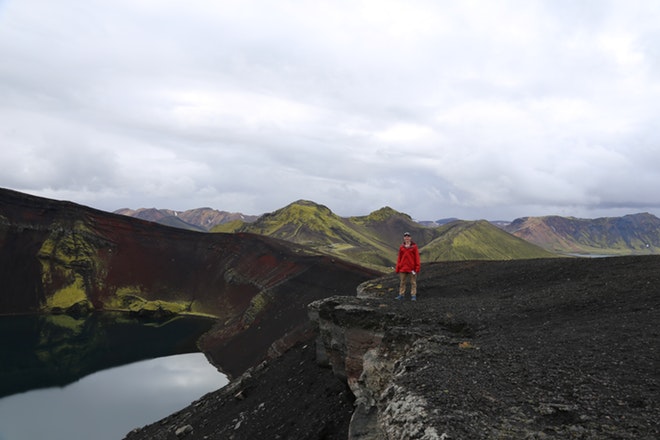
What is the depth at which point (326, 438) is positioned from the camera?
46.9 ft

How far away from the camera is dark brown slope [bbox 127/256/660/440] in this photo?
6.20 metres

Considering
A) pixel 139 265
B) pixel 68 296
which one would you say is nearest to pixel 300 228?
pixel 139 265

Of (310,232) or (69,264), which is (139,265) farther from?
(310,232)

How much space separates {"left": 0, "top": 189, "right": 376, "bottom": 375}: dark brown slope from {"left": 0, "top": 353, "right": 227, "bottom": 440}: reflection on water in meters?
14.0

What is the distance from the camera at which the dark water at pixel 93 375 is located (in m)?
32.4

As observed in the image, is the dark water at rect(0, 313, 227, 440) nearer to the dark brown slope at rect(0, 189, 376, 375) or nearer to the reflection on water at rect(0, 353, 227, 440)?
the reflection on water at rect(0, 353, 227, 440)

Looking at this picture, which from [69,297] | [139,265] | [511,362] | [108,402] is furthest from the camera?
[139,265]

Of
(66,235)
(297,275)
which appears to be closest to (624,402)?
(297,275)

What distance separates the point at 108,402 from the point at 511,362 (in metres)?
40.0

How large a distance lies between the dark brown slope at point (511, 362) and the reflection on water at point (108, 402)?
13382 millimetres

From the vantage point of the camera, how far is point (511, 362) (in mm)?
8352

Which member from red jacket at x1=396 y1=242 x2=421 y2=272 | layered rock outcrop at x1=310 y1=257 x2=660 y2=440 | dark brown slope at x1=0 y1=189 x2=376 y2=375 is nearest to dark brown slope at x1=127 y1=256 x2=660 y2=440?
layered rock outcrop at x1=310 y1=257 x2=660 y2=440

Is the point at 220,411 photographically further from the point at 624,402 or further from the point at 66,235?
the point at 66,235

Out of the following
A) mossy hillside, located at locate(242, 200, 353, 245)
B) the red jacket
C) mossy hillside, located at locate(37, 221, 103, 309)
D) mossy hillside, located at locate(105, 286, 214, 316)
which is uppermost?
mossy hillside, located at locate(242, 200, 353, 245)
